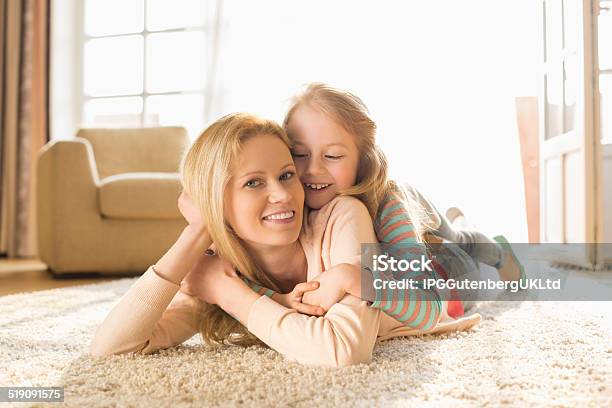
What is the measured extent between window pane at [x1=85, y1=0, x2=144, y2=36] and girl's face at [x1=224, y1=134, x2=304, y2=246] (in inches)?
151

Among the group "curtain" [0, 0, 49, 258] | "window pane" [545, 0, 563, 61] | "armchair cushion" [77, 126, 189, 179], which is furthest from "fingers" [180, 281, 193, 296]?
"curtain" [0, 0, 49, 258]

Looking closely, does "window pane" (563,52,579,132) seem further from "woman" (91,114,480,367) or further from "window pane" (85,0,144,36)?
"window pane" (85,0,144,36)

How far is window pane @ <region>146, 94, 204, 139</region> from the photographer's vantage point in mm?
4406

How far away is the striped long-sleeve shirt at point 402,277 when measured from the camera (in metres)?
1.11

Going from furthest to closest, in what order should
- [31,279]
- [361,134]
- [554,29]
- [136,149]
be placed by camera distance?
[136,149]
[554,29]
[31,279]
[361,134]

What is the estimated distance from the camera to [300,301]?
1161 mm

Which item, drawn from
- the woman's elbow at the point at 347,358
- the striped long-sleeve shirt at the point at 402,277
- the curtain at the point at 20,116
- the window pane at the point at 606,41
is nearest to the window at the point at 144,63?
the curtain at the point at 20,116

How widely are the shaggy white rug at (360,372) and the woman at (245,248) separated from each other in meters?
0.05

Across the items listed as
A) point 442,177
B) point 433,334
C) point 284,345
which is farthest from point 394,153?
point 284,345

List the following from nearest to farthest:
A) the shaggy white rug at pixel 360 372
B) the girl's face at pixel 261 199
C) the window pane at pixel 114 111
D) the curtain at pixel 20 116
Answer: the shaggy white rug at pixel 360 372 → the girl's face at pixel 261 199 → the curtain at pixel 20 116 → the window pane at pixel 114 111

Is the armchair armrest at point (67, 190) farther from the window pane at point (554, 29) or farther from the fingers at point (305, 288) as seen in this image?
the window pane at point (554, 29)

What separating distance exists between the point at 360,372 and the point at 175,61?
12.7 ft

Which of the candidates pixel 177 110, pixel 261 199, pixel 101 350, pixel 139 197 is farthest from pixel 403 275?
pixel 177 110

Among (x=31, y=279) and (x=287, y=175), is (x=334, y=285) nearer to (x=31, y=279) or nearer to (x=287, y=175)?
(x=287, y=175)
